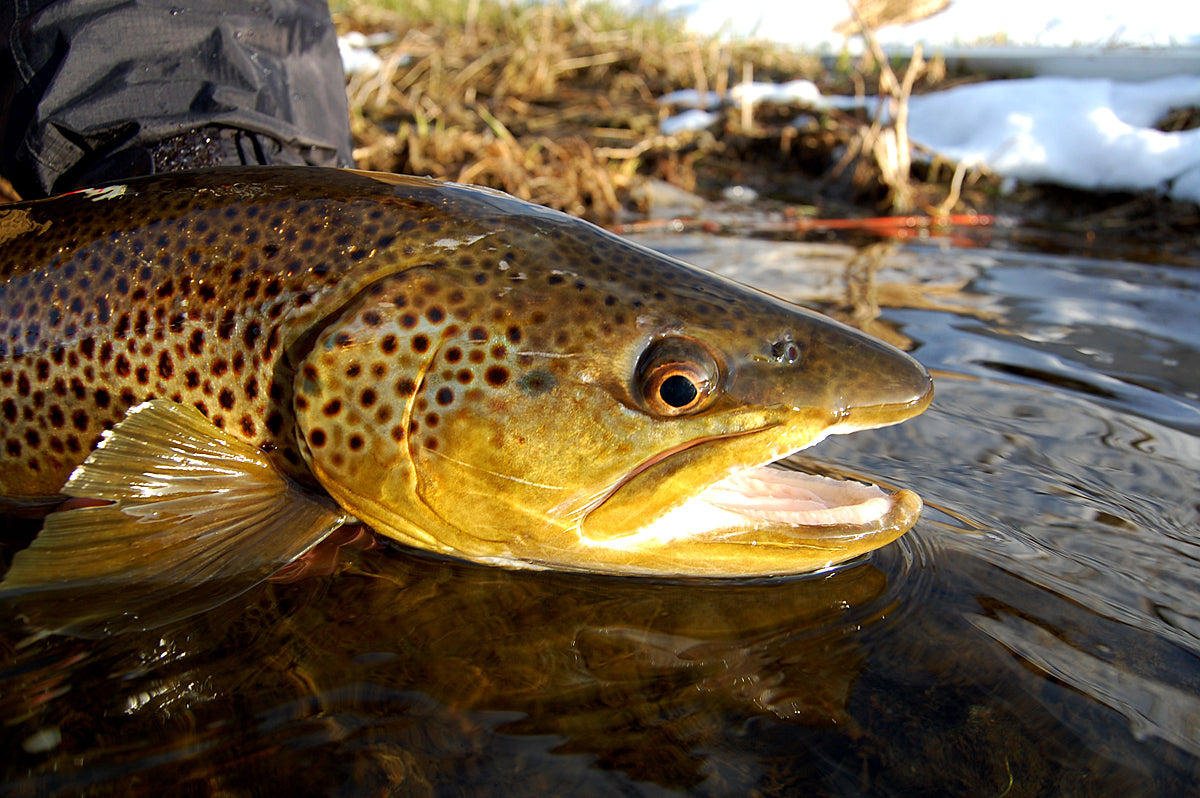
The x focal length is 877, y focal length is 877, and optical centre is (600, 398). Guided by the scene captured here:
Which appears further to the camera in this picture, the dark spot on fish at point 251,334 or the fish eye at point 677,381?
the dark spot on fish at point 251,334

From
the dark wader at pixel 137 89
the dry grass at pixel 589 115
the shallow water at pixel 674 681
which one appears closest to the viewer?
the shallow water at pixel 674 681

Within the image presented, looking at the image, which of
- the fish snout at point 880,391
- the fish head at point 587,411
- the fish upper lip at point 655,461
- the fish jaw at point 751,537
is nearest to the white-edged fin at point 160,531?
the fish head at point 587,411

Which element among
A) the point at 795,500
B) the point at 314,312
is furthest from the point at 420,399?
the point at 795,500

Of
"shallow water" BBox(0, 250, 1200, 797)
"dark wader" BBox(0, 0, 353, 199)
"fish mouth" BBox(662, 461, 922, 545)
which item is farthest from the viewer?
"dark wader" BBox(0, 0, 353, 199)

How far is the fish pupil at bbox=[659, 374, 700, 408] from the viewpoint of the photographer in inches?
77.3

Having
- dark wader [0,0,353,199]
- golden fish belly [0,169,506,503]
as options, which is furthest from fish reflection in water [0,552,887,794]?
dark wader [0,0,353,199]

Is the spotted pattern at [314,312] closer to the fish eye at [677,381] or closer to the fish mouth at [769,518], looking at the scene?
the fish eye at [677,381]

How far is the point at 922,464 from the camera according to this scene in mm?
2906

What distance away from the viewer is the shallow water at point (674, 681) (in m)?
1.57

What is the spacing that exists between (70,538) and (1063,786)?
6.95ft

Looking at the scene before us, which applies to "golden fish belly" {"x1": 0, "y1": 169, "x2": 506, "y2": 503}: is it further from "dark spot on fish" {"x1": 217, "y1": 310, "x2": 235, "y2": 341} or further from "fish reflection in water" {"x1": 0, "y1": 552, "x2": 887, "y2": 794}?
"fish reflection in water" {"x1": 0, "y1": 552, "x2": 887, "y2": 794}

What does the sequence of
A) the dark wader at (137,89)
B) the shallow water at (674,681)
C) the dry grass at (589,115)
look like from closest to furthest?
1. the shallow water at (674,681)
2. the dark wader at (137,89)
3. the dry grass at (589,115)

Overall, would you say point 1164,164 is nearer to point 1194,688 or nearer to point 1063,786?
point 1194,688

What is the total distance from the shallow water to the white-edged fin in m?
0.09
